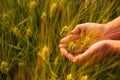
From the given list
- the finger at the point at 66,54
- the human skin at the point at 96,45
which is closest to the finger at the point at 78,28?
the human skin at the point at 96,45

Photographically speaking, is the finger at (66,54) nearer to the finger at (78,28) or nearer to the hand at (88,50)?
the hand at (88,50)

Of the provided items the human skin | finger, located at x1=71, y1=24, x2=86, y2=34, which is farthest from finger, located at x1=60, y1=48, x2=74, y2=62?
finger, located at x1=71, y1=24, x2=86, y2=34

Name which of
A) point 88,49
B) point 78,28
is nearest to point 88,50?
point 88,49

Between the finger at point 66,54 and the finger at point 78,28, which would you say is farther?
the finger at point 78,28

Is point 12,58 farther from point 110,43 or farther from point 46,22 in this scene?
point 110,43

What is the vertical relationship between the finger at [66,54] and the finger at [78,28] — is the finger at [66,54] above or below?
below

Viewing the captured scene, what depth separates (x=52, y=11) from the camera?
1351 mm

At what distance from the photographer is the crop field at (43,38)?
1.32 meters

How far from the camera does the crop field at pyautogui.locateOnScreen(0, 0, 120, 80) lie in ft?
4.34

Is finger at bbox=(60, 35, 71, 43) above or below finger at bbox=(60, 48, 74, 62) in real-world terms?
above

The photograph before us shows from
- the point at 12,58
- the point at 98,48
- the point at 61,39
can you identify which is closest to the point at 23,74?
the point at 12,58

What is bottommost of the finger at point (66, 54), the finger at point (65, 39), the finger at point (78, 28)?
the finger at point (66, 54)

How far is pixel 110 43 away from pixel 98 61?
88 millimetres

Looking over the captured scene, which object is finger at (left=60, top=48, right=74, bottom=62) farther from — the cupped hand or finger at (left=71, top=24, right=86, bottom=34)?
finger at (left=71, top=24, right=86, bottom=34)
